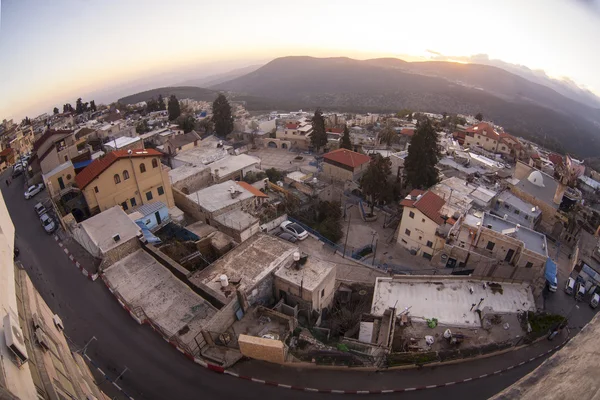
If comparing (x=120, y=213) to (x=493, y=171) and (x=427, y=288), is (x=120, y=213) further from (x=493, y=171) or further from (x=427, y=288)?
(x=493, y=171)

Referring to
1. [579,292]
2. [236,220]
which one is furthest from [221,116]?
[579,292]

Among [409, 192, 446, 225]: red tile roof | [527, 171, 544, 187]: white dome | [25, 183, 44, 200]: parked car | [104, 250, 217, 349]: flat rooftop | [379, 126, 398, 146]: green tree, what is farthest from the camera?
[379, 126, 398, 146]: green tree

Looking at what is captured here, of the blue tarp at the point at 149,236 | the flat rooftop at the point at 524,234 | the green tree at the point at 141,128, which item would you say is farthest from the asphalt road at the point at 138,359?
the green tree at the point at 141,128

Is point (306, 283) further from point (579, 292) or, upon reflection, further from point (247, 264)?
point (579, 292)

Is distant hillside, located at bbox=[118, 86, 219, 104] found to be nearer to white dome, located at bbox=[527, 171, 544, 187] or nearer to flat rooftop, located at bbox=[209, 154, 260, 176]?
flat rooftop, located at bbox=[209, 154, 260, 176]

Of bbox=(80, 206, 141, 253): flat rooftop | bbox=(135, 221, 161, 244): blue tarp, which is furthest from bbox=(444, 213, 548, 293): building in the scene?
bbox=(80, 206, 141, 253): flat rooftop
